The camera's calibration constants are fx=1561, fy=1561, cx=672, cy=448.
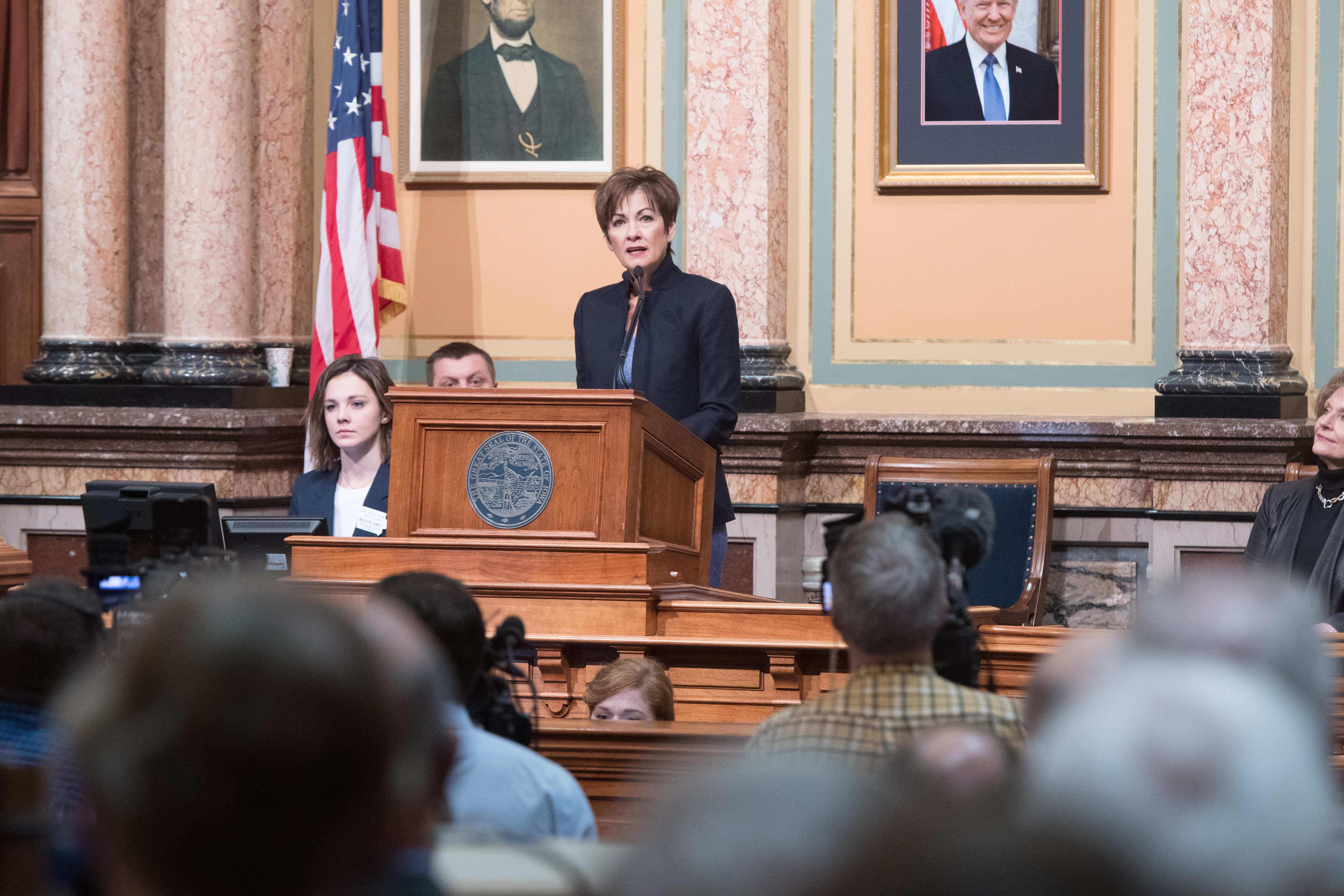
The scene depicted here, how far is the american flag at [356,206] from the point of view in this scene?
22.2 ft

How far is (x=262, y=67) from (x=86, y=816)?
6701 millimetres

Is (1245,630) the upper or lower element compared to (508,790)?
upper

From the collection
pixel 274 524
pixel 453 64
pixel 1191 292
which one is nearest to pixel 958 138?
pixel 1191 292

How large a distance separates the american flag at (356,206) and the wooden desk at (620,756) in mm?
3896

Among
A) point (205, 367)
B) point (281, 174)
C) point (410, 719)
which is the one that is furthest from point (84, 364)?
point (410, 719)

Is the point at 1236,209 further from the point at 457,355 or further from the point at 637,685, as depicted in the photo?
the point at 637,685

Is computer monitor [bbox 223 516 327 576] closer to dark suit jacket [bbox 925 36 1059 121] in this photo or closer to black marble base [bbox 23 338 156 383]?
black marble base [bbox 23 338 156 383]

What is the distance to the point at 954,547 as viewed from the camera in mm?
2471

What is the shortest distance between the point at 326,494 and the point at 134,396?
2.31 meters

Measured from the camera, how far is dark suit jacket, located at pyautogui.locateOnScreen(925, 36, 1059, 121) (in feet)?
22.8

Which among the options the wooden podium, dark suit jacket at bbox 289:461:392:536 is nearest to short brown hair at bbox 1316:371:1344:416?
the wooden podium

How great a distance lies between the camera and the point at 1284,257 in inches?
264

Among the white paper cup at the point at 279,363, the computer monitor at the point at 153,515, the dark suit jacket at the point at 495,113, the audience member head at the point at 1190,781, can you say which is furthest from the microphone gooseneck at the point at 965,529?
the white paper cup at the point at 279,363

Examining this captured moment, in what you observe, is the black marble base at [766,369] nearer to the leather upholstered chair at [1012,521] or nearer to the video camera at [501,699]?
the leather upholstered chair at [1012,521]
